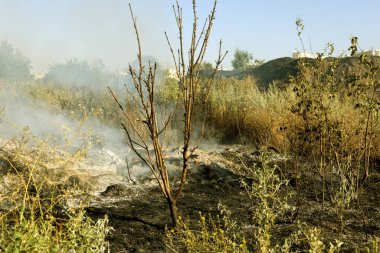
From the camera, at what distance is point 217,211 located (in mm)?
4414

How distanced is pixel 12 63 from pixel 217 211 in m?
25.7

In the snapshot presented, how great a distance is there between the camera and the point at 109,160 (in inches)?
253

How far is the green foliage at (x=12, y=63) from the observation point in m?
25.4

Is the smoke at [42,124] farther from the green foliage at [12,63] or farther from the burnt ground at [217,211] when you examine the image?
the green foliage at [12,63]

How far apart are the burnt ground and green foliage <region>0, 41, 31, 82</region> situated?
73.7 feet

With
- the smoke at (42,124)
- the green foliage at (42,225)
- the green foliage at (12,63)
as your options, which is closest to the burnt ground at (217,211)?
the green foliage at (42,225)

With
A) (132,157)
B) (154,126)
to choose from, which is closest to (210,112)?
(132,157)

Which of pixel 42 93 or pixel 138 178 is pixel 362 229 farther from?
pixel 42 93

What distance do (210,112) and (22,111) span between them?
174 inches

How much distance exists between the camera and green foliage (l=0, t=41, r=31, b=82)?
1002 inches

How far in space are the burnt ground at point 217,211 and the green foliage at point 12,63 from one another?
73.7 ft

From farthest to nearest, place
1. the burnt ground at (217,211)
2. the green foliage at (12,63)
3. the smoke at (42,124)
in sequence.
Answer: the green foliage at (12,63)
the smoke at (42,124)
the burnt ground at (217,211)

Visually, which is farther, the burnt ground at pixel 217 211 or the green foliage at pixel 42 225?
the burnt ground at pixel 217 211

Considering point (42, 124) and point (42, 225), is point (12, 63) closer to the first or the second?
point (42, 124)
